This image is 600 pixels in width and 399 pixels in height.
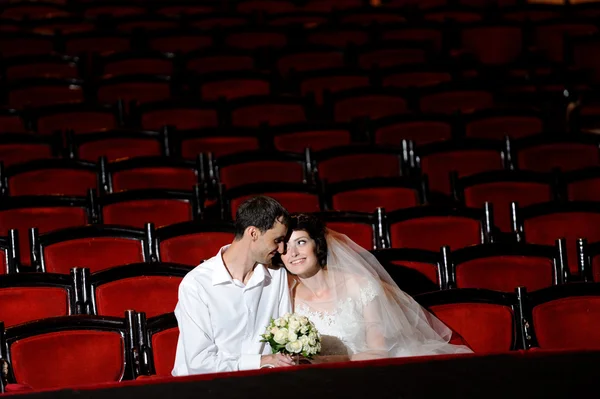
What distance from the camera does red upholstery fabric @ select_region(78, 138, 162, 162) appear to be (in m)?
3.36

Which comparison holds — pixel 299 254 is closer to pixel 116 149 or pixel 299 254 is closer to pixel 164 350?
pixel 164 350

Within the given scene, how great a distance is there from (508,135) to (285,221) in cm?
175

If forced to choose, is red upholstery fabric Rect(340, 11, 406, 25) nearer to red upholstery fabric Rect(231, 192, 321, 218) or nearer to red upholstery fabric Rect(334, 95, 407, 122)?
red upholstery fabric Rect(334, 95, 407, 122)

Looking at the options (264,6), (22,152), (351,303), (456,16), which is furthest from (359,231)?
(264,6)

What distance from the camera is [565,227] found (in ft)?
8.95

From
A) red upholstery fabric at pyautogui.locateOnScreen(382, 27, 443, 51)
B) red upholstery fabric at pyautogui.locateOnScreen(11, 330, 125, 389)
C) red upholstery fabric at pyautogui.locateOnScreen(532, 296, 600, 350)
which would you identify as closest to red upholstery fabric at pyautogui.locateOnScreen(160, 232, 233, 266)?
red upholstery fabric at pyautogui.locateOnScreen(11, 330, 125, 389)

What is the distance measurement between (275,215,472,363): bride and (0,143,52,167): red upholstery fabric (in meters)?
1.53

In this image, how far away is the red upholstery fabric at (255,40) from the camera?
4742 mm

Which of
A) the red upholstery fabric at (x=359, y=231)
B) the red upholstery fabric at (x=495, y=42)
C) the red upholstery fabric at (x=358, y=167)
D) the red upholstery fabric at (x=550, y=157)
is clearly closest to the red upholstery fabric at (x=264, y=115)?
the red upholstery fabric at (x=358, y=167)

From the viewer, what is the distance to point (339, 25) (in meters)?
4.86

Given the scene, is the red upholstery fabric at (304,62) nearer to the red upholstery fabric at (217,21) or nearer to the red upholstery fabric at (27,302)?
the red upholstery fabric at (217,21)

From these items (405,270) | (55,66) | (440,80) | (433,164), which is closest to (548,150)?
(433,164)

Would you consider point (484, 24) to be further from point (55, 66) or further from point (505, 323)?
point (505, 323)

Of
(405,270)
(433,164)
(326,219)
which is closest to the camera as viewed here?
(405,270)
